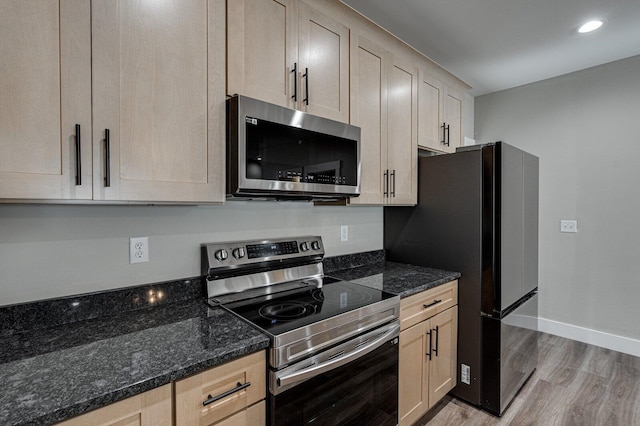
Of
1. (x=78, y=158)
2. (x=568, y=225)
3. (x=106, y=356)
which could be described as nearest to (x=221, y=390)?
(x=106, y=356)

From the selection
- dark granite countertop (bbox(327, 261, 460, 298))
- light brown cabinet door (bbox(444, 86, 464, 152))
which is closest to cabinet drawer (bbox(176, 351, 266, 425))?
dark granite countertop (bbox(327, 261, 460, 298))

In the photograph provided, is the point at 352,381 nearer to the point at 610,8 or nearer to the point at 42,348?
the point at 42,348

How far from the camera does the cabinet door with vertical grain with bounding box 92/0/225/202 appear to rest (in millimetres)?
1054

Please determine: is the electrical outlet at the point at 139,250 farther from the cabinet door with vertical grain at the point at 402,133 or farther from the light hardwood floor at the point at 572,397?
the light hardwood floor at the point at 572,397

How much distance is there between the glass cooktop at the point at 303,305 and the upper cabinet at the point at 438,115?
1260mm

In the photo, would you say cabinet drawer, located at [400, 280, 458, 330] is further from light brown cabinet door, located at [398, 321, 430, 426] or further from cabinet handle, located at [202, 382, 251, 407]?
cabinet handle, located at [202, 382, 251, 407]

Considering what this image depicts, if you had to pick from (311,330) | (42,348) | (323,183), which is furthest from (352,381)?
(42,348)

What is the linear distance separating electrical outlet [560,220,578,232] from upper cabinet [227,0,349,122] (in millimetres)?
2626

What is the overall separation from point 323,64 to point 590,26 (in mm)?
A: 1943

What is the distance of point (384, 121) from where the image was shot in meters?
2.07

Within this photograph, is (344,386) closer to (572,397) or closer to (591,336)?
(572,397)

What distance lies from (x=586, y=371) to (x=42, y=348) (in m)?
3.41

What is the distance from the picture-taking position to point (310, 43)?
164 cm

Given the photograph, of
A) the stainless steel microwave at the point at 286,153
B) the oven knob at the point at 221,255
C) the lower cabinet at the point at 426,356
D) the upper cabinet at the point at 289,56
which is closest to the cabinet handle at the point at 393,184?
the stainless steel microwave at the point at 286,153
